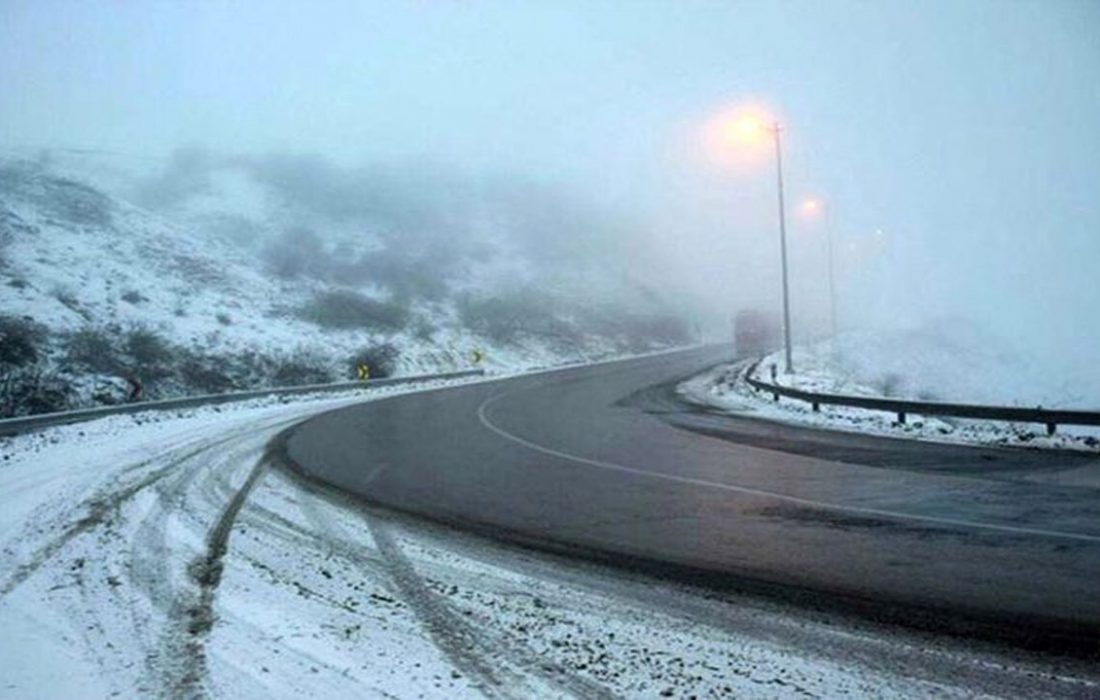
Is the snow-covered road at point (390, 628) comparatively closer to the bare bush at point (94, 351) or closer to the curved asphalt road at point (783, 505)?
the curved asphalt road at point (783, 505)

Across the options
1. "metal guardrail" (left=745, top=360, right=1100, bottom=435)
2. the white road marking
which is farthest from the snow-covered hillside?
"metal guardrail" (left=745, top=360, right=1100, bottom=435)

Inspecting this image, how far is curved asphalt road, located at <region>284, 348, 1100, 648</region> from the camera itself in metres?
5.54

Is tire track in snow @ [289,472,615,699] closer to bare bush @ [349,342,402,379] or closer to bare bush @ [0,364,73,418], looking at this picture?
bare bush @ [0,364,73,418]

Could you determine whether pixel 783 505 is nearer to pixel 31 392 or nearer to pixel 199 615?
pixel 199 615

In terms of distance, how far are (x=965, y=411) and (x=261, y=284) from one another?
1540 inches

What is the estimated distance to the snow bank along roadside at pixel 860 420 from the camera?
13.6 m

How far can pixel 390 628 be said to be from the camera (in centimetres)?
492

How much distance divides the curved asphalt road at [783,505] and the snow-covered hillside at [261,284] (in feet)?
48.5

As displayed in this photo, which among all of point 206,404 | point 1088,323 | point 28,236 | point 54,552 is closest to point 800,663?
point 54,552

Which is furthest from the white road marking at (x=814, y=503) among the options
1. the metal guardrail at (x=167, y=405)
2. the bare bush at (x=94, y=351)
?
the bare bush at (x=94, y=351)

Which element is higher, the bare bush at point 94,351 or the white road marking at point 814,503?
the bare bush at point 94,351

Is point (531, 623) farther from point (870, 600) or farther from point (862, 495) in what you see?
point (862, 495)

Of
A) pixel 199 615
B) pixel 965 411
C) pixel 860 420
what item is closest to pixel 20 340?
pixel 199 615

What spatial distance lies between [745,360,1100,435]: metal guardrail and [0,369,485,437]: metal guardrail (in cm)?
1748
